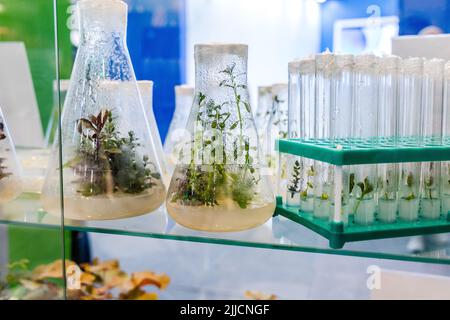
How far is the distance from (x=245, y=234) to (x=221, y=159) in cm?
12

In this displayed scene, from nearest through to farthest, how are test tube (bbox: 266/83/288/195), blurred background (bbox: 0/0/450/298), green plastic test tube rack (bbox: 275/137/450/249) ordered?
1. green plastic test tube rack (bbox: 275/137/450/249)
2. blurred background (bbox: 0/0/450/298)
3. test tube (bbox: 266/83/288/195)

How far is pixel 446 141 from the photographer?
713 mm

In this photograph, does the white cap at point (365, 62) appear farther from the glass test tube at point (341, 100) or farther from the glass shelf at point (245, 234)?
the glass shelf at point (245, 234)

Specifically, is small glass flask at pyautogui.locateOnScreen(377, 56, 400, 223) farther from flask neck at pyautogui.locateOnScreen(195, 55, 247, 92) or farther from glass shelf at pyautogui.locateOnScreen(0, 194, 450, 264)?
flask neck at pyautogui.locateOnScreen(195, 55, 247, 92)

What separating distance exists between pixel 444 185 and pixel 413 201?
60mm

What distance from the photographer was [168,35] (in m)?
1.47

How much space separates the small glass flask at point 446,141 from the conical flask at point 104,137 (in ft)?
1.45

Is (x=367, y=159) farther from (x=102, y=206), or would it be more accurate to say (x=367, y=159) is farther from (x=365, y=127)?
(x=102, y=206)

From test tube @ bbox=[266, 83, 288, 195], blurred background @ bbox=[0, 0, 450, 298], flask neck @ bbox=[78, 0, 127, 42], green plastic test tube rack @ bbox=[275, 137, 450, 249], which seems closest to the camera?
green plastic test tube rack @ bbox=[275, 137, 450, 249]

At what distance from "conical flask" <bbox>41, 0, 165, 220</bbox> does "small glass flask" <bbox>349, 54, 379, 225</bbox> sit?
32 cm

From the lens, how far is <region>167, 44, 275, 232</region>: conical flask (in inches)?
26.3

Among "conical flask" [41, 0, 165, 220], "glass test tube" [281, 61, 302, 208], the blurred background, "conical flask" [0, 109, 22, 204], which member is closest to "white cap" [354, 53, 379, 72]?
"glass test tube" [281, 61, 302, 208]

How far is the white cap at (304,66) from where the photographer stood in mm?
725
